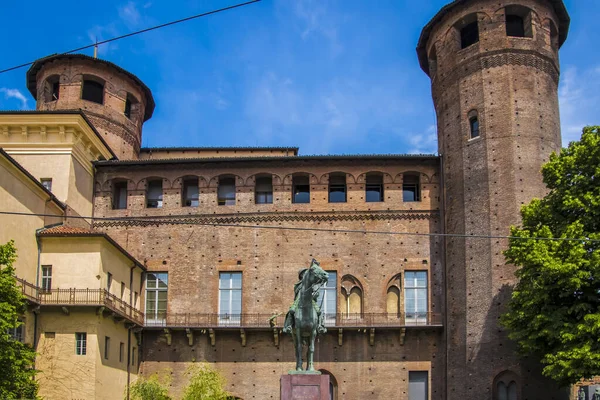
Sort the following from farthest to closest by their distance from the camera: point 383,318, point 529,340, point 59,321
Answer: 1. point 383,318
2. point 59,321
3. point 529,340

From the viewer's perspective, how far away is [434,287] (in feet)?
121

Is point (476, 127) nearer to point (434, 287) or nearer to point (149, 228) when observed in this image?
point (434, 287)

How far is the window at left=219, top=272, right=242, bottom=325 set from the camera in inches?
1467

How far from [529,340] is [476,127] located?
11.4 metres

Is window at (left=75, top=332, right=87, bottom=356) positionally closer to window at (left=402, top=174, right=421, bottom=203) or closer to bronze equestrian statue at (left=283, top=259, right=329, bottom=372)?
bronze equestrian statue at (left=283, top=259, right=329, bottom=372)

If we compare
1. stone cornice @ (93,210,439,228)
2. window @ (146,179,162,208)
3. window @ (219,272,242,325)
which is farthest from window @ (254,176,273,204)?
window @ (146,179,162,208)

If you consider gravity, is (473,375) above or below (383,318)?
below

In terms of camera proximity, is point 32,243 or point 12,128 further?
point 12,128

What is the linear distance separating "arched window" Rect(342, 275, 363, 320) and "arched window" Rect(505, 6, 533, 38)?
542 inches

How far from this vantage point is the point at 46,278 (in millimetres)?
32812

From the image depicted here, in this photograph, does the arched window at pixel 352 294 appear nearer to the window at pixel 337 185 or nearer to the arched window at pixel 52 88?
the window at pixel 337 185

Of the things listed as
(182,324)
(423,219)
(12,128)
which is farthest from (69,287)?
(423,219)

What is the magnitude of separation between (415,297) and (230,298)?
8569 millimetres

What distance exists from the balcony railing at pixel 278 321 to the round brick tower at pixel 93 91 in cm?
1124
